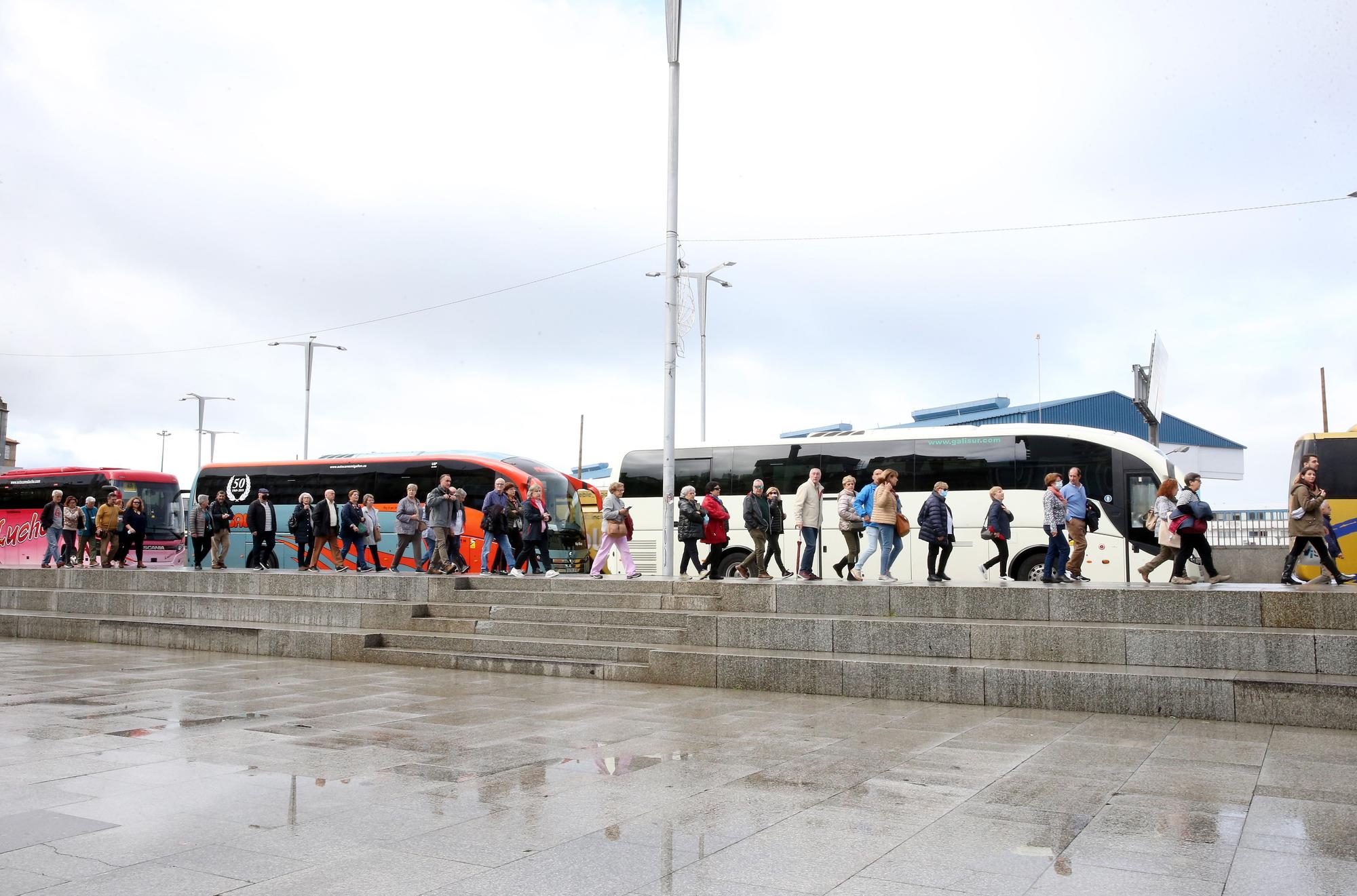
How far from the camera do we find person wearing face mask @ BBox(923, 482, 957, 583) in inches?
563

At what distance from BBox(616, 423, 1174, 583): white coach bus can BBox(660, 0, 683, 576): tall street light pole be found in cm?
153

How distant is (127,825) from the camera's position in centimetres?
486

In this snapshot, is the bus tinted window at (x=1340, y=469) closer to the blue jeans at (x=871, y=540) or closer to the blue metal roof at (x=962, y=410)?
the blue jeans at (x=871, y=540)

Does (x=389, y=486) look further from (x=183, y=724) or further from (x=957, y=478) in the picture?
(x=183, y=724)

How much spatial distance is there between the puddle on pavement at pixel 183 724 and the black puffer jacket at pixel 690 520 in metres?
7.62

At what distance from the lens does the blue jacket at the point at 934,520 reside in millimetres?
14281

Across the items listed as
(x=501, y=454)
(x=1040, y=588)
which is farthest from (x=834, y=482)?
(x=1040, y=588)

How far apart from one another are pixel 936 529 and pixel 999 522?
121 centimetres

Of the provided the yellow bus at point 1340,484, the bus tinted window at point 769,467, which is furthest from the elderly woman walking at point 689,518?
the yellow bus at point 1340,484

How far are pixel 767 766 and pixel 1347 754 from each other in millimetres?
3780

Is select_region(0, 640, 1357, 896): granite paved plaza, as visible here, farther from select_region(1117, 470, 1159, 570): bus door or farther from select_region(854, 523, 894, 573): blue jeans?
select_region(1117, 470, 1159, 570): bus door

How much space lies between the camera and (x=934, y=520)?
14.4 metres

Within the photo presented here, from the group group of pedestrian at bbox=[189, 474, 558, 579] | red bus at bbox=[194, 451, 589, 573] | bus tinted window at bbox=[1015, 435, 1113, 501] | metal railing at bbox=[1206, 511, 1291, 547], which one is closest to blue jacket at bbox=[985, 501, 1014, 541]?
bus tinted window at bbox=[1015, 435, 1113, 501]

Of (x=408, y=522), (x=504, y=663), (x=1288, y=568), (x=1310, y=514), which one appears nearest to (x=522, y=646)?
(x=504, y=663)
